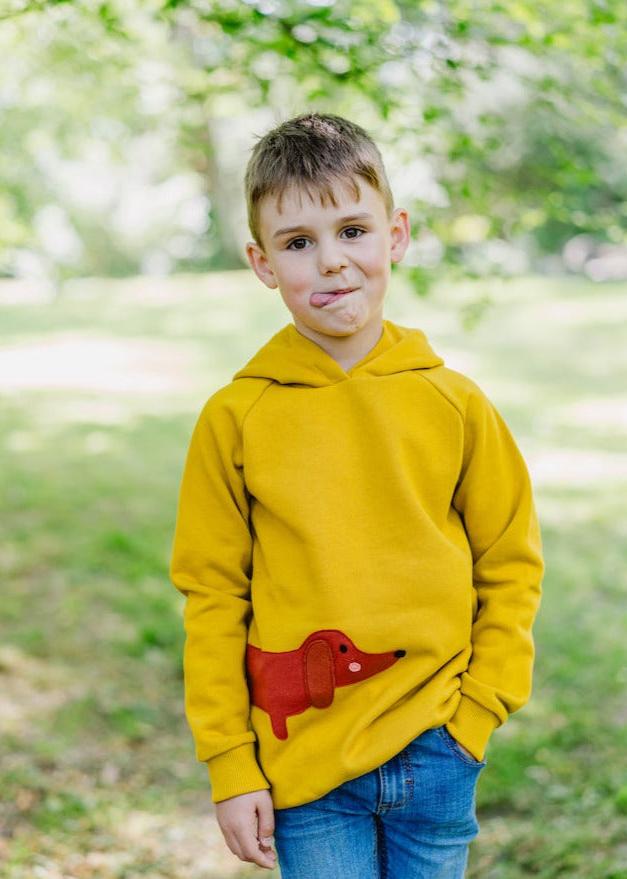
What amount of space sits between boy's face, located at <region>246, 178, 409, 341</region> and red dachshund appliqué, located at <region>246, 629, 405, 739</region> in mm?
574

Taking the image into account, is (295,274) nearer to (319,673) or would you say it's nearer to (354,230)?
(354,230)

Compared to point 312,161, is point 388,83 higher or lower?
higher

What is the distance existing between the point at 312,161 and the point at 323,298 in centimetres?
25

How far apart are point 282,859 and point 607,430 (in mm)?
8219

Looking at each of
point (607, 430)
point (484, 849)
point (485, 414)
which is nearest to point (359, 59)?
point (485, 414)

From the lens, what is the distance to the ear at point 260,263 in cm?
199

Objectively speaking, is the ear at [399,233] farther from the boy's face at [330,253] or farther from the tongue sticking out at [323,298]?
the tongue sticking out at [323,298]

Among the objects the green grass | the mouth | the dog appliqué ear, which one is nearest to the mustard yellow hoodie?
the dog appliqué ear

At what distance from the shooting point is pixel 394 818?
6.32ft

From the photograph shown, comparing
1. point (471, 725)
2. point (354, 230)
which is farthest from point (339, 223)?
point (471, 725)

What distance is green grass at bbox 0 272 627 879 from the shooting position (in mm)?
3480

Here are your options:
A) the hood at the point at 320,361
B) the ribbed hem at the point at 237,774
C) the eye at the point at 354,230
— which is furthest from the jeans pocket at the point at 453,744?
the eye at the point at 354,230

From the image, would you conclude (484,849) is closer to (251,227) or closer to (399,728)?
(399,728)

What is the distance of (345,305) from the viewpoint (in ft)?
6.17
